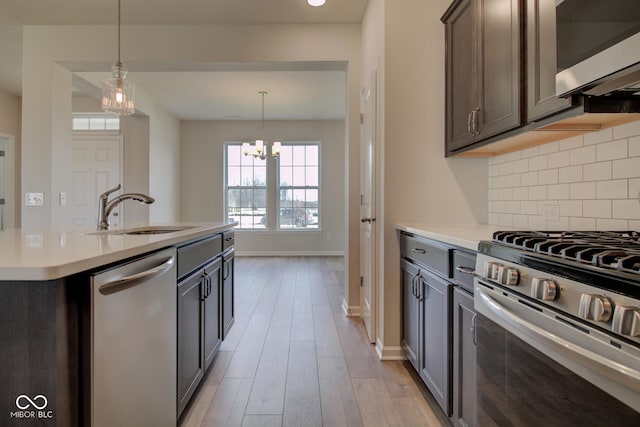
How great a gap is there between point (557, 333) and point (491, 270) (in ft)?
1.03

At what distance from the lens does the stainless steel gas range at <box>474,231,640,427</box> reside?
2.12 ft

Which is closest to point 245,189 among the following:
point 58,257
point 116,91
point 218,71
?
point 218,71

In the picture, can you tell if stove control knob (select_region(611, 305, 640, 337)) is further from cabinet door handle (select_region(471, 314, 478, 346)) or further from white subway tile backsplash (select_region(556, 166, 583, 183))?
white subway tile backsplash (select_region(556, 166, 583, 183))

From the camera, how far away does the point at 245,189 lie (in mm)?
7273

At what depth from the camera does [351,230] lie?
11.2 ft

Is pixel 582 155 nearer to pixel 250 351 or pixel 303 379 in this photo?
pixel 303 379

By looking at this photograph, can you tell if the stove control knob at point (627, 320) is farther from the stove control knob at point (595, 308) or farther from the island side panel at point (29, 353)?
the island side panel at point (29, 353)

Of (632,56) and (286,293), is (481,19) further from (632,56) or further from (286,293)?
(286,293)

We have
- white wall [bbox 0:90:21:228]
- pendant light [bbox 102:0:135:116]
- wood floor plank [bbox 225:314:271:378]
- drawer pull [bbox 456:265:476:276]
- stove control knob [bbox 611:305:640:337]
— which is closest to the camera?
stove control knob [bbox 611:305:640:337]

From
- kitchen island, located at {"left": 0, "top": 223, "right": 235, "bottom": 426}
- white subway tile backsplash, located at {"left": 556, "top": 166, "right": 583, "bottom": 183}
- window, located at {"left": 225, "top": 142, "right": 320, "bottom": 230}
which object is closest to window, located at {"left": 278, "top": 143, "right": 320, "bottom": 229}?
window, located at {"left": 225, "top": 142, "right": 320, "bottom": 230}

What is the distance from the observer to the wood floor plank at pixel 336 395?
1.72 m

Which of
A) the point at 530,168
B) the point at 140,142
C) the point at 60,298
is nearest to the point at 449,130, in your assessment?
the point at 530,168

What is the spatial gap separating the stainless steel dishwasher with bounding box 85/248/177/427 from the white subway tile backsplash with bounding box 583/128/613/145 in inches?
73.5

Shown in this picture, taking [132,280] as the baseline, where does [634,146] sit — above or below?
above
